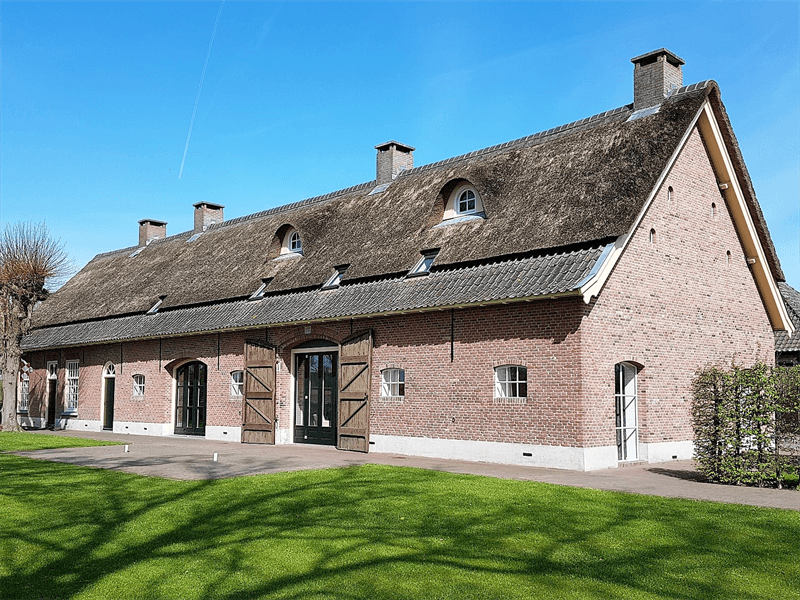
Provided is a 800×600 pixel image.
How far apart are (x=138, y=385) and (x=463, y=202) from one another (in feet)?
40.8

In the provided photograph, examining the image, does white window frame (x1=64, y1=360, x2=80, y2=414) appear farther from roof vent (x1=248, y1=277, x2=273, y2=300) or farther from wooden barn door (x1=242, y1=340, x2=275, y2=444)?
wooden barn door (x1=242, y1=340, x2=275, y2=444)

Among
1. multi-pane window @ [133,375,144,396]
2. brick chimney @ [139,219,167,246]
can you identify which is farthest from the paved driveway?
brick chimney @ [139,219,167,246]

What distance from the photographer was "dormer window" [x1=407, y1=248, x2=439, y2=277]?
51.3 ft

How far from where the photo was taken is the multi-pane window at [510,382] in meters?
13.5

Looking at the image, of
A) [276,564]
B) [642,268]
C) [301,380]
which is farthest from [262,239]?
[276,564]

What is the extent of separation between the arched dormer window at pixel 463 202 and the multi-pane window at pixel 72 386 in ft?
51.7

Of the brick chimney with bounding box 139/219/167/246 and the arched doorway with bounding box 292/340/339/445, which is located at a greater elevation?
the brick chimney with bounding box 139/219/167/246

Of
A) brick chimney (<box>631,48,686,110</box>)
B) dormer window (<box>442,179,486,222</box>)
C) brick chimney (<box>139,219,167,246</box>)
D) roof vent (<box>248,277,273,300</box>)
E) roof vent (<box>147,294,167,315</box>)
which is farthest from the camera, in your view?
brick chimney (<box>139,219,167,246</box>)

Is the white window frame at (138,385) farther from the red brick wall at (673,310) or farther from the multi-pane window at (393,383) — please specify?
the red brick wall at (673,310)

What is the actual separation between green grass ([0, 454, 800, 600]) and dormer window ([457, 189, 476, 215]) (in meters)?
7.63

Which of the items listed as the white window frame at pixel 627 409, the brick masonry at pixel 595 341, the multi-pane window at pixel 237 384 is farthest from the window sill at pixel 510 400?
the multi-pane window at pixel 237 384

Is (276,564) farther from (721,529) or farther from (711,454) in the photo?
(711,454)

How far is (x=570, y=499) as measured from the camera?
9367 mm

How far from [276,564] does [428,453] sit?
8.56m
